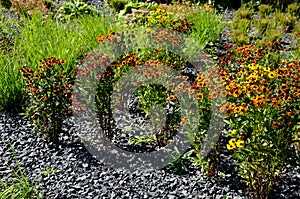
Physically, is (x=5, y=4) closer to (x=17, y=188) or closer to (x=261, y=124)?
(x=17, y=188)

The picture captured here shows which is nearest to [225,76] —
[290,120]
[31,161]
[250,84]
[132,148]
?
[250,84]

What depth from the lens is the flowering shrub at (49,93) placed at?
11.0 ft

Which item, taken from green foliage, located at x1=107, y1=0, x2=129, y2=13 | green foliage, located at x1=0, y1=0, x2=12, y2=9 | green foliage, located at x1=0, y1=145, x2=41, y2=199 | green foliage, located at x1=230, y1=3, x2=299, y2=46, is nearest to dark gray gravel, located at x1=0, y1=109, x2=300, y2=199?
green foliage, located at x1=0, y1=145, x2=41, y2=199

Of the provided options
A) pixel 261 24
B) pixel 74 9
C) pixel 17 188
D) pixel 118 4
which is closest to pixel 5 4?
pixel 74 9

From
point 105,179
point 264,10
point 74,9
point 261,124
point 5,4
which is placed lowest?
point 105,179

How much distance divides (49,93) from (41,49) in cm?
120

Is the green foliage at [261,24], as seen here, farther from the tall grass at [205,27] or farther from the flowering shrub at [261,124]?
the flowering shrub at [261,124]

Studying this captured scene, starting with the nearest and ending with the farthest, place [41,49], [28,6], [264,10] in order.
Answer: [41,49]
[28,6]
[264,10]

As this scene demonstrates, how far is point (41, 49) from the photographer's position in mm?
4426

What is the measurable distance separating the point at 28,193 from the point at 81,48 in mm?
2092

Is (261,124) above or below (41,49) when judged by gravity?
above

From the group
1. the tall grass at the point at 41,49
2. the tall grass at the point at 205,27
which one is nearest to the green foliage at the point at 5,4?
the tall grass at the point at 41,49

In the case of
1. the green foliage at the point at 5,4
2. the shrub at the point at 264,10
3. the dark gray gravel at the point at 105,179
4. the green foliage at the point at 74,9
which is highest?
the shrub at the point at 264,10

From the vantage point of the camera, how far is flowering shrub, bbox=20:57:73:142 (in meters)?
3.35
